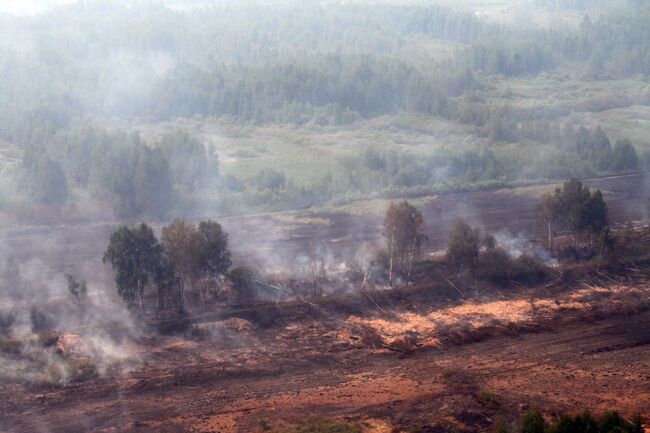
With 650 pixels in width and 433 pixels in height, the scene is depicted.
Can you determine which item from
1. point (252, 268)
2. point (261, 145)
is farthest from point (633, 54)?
point (252, 268)

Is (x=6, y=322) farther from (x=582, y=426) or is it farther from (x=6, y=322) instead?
(x=582, y=426)

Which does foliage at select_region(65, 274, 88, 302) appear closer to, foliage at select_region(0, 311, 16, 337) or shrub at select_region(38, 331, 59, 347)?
foliage at select_region(0, 311, 16, 337)

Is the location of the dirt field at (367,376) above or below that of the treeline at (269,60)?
below

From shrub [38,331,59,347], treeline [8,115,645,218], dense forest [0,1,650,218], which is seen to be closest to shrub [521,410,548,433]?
shrub [38,331,59,347]

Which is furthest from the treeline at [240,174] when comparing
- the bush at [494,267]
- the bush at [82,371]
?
the bush at [82,371]

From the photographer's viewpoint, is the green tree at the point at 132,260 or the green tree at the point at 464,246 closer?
the green tree at the point at 132,260

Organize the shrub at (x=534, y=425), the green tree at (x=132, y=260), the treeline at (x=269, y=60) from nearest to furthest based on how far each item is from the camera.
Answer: the shrub at (x=534, y=425), the green tree at (x=132, y=260), the treeline at (x=269, y=60)

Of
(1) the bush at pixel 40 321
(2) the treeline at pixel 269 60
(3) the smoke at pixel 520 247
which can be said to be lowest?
(1) the bush at pixel 40 321

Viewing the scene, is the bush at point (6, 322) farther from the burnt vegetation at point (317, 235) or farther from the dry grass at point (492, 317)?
the dry grass at point (492, 317)
